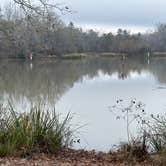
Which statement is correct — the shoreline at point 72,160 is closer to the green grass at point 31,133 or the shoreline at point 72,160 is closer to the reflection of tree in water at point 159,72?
the green grass at point 31,133

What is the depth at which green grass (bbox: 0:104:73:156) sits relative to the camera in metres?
7.86

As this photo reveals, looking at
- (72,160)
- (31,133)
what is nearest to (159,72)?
(31,133)

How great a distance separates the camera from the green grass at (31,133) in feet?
25.8

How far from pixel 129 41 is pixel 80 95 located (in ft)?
206

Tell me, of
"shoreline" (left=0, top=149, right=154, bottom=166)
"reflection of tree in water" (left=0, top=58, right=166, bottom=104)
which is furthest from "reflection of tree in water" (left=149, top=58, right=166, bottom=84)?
"shoreline" (left=0, top=149, right=154, bottom=166)

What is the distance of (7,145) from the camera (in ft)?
25.3

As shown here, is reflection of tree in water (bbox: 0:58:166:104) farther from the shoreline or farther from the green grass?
the shoreline

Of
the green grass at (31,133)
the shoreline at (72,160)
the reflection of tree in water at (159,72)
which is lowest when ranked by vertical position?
the reflection of tree in water at (159,72)

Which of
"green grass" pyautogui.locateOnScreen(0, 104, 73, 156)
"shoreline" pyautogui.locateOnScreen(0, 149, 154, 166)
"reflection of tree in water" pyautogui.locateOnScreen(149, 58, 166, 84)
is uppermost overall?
"green grass" pyautogui.locateOnScreen(0, 104, 73, 156)

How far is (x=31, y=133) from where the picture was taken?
807cm

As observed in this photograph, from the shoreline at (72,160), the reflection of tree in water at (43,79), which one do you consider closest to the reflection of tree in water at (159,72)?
the reflection of tree in water at (43,79)

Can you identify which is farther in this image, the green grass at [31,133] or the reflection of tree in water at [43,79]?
the reflection of tree in water at [43,79]

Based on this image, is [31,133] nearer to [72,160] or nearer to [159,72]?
[72,160]

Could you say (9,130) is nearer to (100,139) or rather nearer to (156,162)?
(156,162)
